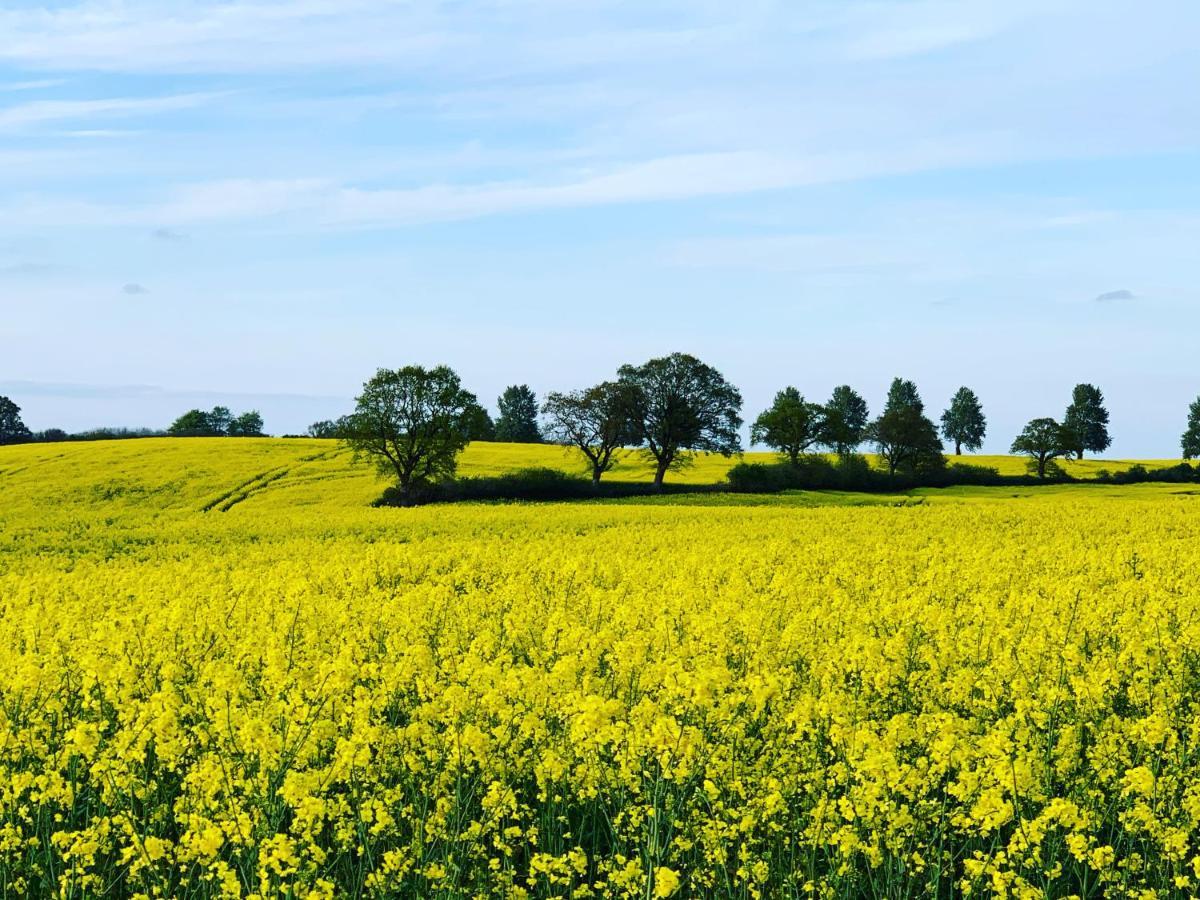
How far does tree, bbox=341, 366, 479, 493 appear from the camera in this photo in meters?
54.2

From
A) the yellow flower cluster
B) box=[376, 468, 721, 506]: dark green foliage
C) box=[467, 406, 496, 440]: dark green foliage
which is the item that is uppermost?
box=[467, 406, 496, 440]: dark green foliage

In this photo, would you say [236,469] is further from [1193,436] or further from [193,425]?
[1193,436]

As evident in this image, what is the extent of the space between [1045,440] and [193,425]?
9535 cm

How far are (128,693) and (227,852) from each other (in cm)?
256

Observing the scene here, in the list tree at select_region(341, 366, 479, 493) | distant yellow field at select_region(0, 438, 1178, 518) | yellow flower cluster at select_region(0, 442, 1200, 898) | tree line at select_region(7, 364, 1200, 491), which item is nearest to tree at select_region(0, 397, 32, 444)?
tree line at select_region(7, 364, 1200, 491)

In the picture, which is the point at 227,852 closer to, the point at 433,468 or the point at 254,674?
the point at 254,674

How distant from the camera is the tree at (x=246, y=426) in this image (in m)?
126

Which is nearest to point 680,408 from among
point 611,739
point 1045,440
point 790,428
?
point 790,428

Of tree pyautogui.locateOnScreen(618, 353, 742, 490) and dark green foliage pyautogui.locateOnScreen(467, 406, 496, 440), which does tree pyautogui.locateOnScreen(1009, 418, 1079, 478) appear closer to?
tree pyautogui.locateOnScreen(618, 353, 742, 490)

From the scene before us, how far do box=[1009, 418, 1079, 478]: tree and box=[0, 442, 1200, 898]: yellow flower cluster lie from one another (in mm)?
71550

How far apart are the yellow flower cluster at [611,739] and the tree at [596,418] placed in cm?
4546

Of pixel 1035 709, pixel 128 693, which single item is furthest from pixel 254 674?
pixel 1035 709

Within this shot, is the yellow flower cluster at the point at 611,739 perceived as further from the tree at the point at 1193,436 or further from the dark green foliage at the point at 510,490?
the tree at the point at 1193,436

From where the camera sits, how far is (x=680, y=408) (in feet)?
216
